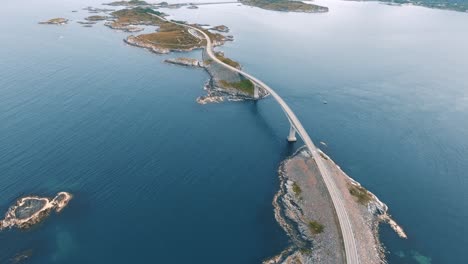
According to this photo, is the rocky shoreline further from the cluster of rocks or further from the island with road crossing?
the cluster of rocks


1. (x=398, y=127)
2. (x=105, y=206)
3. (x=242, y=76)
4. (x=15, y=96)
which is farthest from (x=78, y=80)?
(x=398, y=127)

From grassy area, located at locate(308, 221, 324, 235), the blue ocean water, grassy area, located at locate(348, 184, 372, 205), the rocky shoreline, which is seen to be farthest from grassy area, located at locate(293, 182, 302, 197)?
grassy area, located at locate(348, 184, 372, 205)

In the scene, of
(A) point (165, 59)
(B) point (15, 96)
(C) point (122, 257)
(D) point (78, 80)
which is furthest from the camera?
(A) point (165, 59)

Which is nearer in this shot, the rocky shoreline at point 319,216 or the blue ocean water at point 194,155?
the rocky shoreline at point 319,216

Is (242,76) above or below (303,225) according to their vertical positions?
above

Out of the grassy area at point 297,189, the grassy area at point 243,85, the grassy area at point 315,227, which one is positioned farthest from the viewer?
the grassy area at point 243,85

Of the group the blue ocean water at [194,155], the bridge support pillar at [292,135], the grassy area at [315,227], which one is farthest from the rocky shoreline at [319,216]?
the bridge support pillar at [292,135]

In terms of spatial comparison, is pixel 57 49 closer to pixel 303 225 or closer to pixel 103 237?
pixel 103 237

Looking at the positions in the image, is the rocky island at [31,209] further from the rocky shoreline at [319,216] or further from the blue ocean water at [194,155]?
the rocky shoreline at [319,216]
